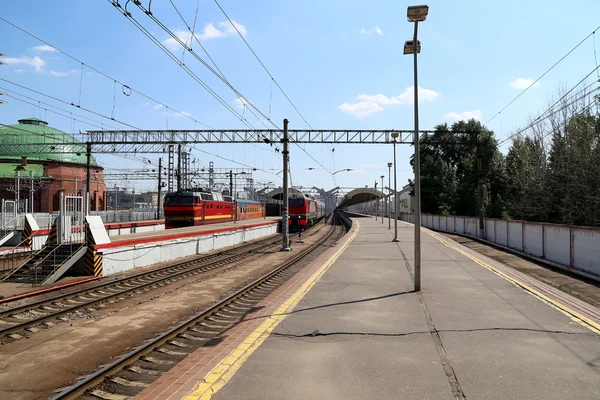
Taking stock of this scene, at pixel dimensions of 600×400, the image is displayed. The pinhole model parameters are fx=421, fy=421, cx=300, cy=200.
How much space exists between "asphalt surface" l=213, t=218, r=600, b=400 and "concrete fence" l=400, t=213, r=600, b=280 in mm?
7160

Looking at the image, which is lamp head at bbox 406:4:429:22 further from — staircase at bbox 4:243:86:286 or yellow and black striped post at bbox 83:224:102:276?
staircase at bbox 4:243:86:286

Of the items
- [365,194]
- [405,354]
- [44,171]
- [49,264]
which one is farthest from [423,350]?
→ [365,194]

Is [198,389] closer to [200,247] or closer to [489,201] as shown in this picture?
[200,247]

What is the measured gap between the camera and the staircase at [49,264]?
42.2 ft

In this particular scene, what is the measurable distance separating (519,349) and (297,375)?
2981 millimetres

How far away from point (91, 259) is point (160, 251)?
4.41 m

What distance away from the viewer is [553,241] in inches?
704

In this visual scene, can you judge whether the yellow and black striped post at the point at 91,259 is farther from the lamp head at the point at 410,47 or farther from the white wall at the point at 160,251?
the lamp head at the point at 410,47

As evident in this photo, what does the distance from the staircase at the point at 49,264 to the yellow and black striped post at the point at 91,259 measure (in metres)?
0.18

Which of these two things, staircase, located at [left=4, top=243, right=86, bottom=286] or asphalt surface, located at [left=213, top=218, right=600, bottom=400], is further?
staircase, located at [left=4, top=243, right=86, bottom=286]

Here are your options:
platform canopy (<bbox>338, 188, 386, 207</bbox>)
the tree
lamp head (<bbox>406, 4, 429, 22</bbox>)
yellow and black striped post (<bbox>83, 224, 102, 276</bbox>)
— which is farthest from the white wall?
platform canopy (<bbox>338, 188, 386, 207</bbox>)

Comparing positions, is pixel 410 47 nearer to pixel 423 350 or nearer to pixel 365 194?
pixel 423 350

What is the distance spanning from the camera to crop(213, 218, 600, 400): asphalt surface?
4.26m

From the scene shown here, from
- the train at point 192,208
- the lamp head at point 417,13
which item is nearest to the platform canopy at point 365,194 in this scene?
the train at point 192,208
